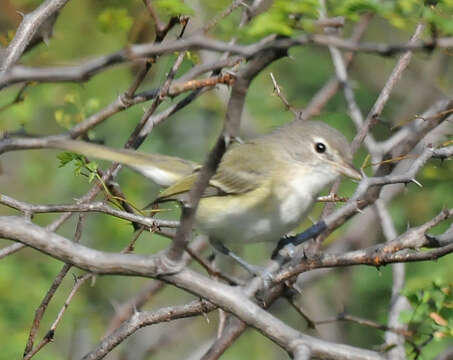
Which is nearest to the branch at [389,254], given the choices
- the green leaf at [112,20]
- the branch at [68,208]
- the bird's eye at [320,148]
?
the branch at [68,208]

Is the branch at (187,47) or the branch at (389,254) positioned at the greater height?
the branch at (389,254)

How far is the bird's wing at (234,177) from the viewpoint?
159 inches

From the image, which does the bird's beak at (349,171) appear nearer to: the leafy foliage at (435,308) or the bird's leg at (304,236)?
the bird's leg at (304,236)

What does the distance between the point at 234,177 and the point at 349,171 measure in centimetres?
65

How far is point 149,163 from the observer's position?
155 inches

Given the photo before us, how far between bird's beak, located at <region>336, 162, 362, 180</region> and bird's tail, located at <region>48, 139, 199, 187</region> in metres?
0.88

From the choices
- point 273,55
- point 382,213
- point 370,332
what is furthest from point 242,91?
point 370,332

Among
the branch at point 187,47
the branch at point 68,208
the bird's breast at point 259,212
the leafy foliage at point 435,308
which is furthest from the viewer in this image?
the bird's breast at point 259,212

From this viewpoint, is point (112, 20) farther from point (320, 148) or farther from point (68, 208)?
point (68, 208)

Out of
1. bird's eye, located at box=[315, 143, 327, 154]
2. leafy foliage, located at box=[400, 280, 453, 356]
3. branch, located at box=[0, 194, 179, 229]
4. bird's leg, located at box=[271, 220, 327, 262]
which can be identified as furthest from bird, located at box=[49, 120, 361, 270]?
leafy foliage, located at box=[400, 280, 453, 356]

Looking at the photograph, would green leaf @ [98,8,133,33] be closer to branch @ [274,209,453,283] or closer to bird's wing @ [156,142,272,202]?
bird's wing @ [156,142,272,202]

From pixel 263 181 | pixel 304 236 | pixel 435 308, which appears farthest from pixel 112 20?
pixel 435 308

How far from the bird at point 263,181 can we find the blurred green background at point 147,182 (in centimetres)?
79

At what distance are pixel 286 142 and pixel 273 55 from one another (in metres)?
2.43
